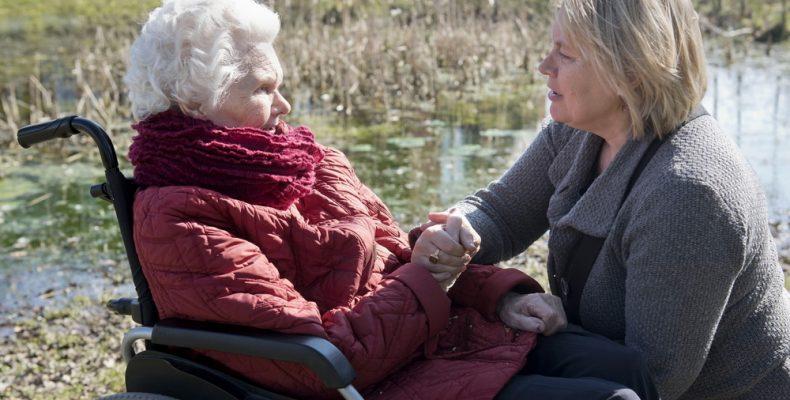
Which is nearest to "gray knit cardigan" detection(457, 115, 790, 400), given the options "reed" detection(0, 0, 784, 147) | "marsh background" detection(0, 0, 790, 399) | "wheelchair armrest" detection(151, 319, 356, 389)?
"wheelchair armrest" detection(151, 319, 356, 389)

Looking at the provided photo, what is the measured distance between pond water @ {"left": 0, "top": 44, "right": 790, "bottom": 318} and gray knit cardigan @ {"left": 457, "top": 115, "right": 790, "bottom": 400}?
3.16 m

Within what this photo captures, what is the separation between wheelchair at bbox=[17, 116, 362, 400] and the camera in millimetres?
2045

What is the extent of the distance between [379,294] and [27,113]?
7.15 m

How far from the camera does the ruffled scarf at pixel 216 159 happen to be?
226 cm

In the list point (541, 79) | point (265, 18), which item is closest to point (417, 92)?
point (541, 79)

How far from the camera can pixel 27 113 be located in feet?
28.3

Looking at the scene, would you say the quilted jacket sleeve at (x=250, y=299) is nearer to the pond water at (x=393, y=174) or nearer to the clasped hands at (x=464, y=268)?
the clasped hands at (x=464, y=268)

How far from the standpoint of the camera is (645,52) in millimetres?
2336

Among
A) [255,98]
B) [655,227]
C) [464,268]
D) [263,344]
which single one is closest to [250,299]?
[263,344]

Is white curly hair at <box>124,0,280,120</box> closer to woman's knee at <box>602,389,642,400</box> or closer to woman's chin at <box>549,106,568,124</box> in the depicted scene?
woman's chin at <box>549,106,568,124</box>

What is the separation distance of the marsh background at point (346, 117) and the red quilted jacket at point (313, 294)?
6.16 feet

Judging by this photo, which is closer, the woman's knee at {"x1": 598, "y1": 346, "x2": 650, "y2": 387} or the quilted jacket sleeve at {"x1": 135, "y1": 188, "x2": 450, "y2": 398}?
the quilted jacket sleeve at {"x1": 135, "y1": 188, "x2": 450, "y2": 398}

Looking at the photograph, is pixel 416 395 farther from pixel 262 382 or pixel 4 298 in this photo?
pixel 4 298

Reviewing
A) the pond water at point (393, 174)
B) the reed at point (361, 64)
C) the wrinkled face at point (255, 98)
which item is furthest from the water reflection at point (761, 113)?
the wrinkled face at point (255, 98)
